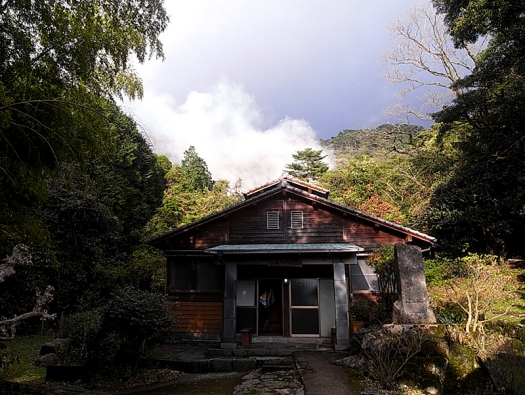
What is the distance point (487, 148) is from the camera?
55.0 ft

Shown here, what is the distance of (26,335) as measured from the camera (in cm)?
1388

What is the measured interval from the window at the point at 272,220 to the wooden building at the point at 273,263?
0.04 metres

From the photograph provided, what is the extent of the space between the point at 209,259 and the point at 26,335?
8110 millimetres

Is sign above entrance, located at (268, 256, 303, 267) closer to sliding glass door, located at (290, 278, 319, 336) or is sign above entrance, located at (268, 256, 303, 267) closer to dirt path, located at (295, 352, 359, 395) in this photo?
sliding glass door, located at (290, 278, 319, 336)

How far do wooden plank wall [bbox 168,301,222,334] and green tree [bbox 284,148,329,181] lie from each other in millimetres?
32896

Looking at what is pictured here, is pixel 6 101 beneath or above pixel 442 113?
beneath

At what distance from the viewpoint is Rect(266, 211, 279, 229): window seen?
13.6 meters

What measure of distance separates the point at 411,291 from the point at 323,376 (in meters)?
2.78

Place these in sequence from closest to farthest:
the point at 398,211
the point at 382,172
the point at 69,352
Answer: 1. the point at 69,352
2. the point at 398,211
3. the point at 382,172

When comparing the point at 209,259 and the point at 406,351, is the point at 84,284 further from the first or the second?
the point at 406,351

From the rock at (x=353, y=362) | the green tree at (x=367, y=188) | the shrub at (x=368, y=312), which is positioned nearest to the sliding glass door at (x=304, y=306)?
the shrub at (x=368, y=312)

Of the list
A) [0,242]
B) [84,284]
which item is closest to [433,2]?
[0,242]

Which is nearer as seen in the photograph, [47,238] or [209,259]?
[47,238]

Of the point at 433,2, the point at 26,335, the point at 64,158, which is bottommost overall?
the point at 26,335
